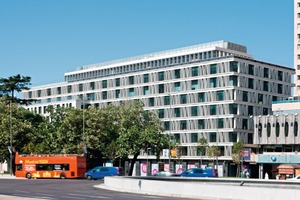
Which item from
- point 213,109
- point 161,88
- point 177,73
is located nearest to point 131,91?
point 161,88

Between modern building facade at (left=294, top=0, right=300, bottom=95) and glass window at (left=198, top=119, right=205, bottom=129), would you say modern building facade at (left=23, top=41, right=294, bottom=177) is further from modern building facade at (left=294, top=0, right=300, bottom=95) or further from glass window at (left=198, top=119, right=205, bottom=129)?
modern building facade at (left=294, top=0, right=300, bottom=95)

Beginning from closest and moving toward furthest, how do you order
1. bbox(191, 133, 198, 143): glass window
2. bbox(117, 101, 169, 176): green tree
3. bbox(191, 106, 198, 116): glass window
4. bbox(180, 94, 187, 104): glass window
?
bbox(117, 101, 169, 176): green tree, bbox(191, 133, 198, 143): glass window, bbox(191, 106, 198, 116): glass window, bbox(180, 94, 187, 104): glass window

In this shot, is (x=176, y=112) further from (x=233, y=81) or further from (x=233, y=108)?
(x=233, y=81)

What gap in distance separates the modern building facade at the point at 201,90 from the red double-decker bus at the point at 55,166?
39.7 meters

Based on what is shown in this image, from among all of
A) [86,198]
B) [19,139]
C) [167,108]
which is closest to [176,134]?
[167,108]

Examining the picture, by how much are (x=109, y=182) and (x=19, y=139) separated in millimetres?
51164

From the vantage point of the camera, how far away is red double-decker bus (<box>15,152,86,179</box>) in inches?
3371

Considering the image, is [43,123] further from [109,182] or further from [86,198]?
[86,198]

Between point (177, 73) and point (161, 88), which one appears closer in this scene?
point (177, 73)

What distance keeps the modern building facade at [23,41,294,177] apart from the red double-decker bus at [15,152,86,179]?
39.7 meters

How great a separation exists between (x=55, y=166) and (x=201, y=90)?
1806 inches

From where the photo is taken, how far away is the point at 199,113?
408 ft

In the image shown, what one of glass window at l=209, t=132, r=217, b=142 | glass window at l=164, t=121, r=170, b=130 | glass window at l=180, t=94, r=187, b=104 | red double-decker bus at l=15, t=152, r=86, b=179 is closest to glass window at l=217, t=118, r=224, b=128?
glass window at l=209, t=132, r=217, b=142

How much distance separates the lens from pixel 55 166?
86.3 m
